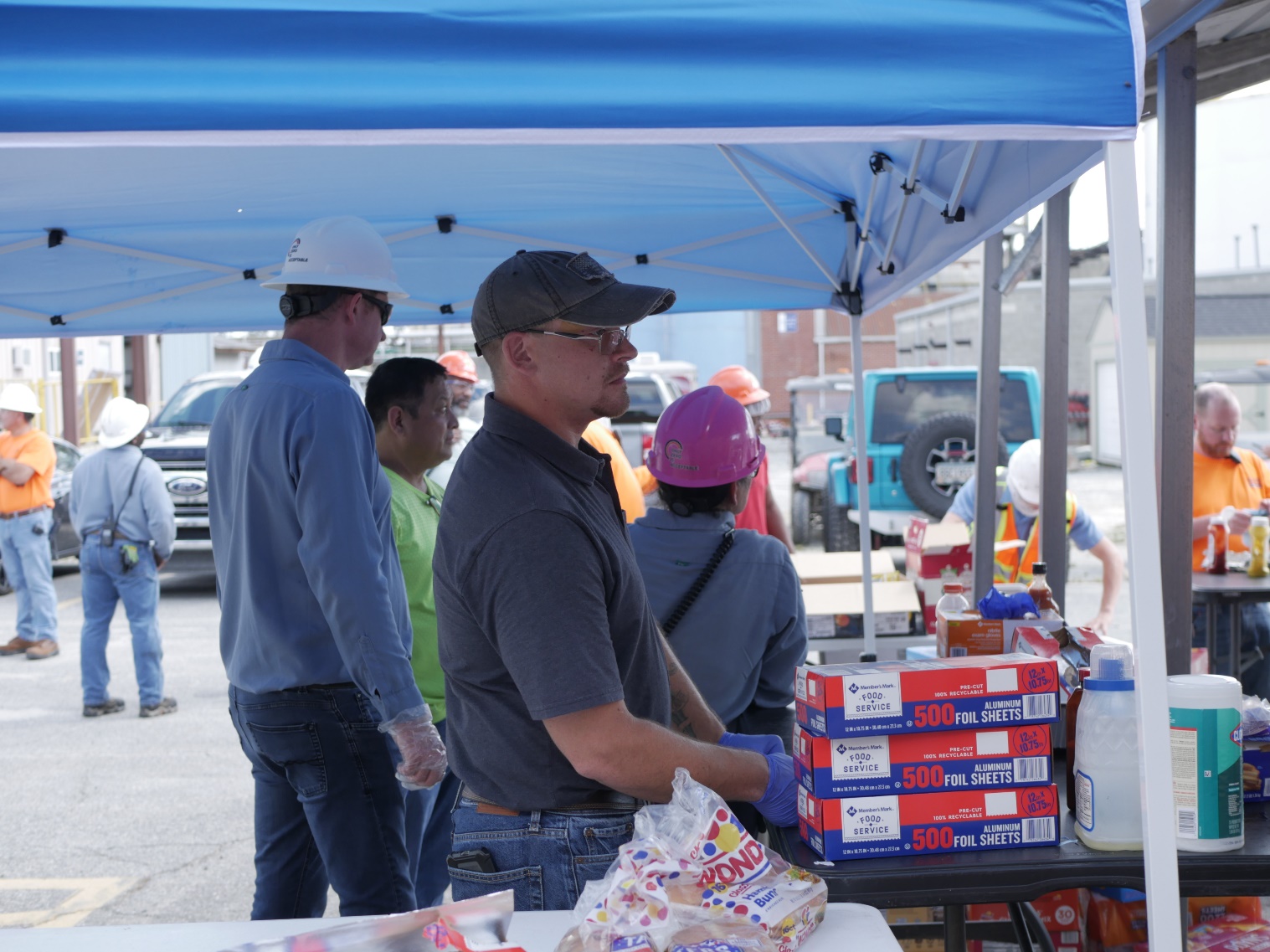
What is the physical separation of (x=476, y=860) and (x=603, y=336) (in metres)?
0.93

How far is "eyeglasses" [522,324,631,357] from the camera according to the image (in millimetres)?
1992

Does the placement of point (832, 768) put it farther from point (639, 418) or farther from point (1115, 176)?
point (639, 418)

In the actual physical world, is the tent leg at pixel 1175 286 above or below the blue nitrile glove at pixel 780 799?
above

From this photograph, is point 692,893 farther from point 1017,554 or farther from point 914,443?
point 914,443

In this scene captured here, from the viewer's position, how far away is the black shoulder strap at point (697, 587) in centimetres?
283

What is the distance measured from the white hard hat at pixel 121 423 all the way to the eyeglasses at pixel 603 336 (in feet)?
19.9

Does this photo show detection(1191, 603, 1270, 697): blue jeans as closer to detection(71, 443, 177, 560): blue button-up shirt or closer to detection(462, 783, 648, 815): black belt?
detection(462, 783, 648, 815): black belt

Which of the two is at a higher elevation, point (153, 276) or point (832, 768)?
point (153, 276)

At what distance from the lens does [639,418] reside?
46.1 ft

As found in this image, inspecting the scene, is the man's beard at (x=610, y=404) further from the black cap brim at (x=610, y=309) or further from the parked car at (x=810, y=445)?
the parked car at (x=810, y=445)

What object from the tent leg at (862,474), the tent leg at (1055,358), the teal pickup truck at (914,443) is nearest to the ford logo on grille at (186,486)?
the teal pickup truck at (914,443)

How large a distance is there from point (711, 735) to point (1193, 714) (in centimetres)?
93

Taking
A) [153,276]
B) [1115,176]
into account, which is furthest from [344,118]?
[153,276]

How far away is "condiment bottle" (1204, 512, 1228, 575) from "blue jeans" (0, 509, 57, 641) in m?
8.19
